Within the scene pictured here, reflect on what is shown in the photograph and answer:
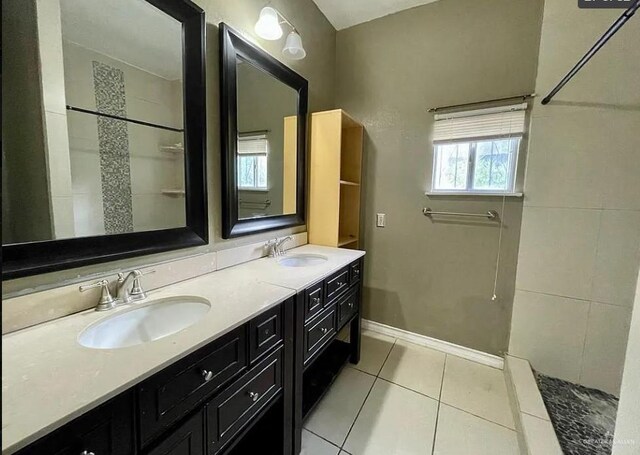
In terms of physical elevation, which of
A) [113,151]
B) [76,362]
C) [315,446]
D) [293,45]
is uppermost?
[293,45]

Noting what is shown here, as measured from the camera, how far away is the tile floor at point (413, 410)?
154 centimetres

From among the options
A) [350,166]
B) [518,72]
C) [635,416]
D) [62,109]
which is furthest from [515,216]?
[62,109]

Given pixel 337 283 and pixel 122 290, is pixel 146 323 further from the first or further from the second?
pixel 337 283

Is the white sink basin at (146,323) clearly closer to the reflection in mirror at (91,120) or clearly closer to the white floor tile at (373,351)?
the reflection in mirror at (91,120)

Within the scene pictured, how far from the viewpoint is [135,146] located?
126 centimetres

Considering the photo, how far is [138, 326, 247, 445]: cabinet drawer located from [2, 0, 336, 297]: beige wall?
1.80 ft

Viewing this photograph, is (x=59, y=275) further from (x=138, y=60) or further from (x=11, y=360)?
(x=138, y=60)

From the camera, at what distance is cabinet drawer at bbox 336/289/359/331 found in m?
1.87

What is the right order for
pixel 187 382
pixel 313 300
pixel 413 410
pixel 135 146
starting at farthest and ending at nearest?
1. pixel 413 410
2. pixel 313 300
3. pixel 135 146
4. pixel 187 382

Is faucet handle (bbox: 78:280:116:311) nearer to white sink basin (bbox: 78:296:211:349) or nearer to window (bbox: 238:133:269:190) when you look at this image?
white sink basin (bbox: 78:296:211:349)

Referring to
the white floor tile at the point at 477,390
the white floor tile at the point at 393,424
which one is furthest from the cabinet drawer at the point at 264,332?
the white floor tile at the point at 477,390

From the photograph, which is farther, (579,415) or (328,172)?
(328,172)

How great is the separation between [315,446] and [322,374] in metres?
0.46

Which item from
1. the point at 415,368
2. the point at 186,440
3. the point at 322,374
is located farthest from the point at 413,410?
the point at 186,440
